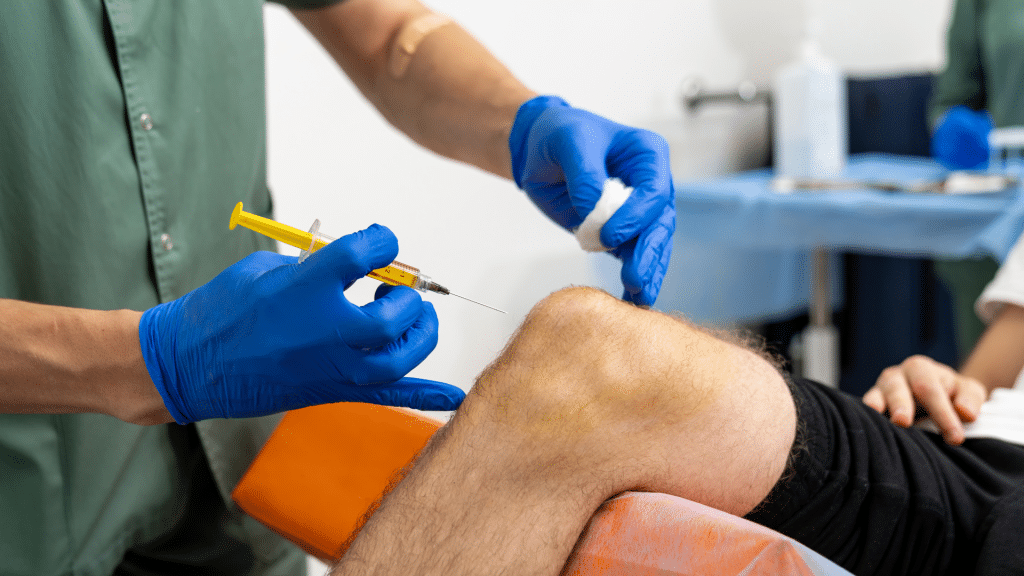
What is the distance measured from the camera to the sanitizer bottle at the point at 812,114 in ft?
6.26

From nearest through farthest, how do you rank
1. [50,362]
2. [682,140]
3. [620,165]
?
1. [50,362]
2. [620,165]
3. [682,140]

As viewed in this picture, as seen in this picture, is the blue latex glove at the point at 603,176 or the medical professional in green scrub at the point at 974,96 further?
the medical professional in green scrub at the point at 974,96

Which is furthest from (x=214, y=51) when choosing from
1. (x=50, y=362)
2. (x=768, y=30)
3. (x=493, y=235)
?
(x=768, y=30)

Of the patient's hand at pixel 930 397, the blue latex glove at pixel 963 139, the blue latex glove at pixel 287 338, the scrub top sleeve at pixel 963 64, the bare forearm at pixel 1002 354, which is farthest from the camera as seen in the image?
the scrub top sleeve at pixel 963 64

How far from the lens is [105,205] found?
75 cm

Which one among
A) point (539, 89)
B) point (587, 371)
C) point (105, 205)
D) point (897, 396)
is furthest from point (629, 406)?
point (539, 89)

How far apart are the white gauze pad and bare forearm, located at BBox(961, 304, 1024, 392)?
0.68 metres

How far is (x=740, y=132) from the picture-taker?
8.21ft

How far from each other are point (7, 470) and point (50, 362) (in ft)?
0.74

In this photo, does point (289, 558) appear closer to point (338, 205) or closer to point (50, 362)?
point (50, 362)

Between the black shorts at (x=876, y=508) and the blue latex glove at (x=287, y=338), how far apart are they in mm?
370

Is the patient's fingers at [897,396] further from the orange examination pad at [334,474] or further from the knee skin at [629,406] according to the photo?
the orange examination pad at [334,474]

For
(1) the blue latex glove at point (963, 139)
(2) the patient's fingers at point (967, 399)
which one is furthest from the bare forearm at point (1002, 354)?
(1) the blue latex glove at point (963, 139)

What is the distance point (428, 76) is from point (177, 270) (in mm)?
411
